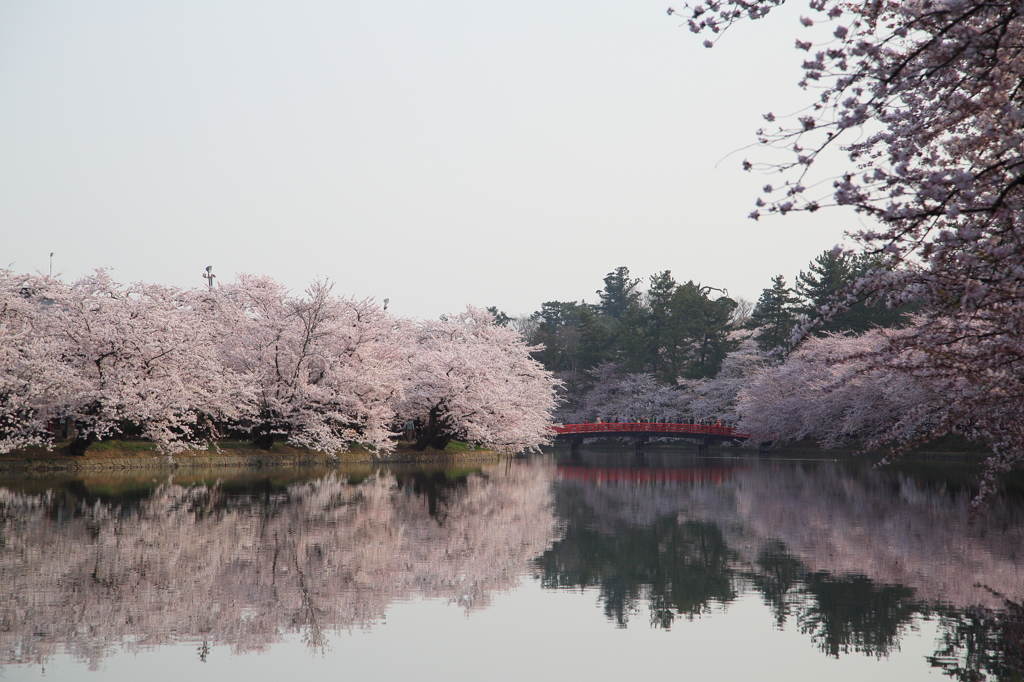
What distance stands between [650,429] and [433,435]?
68.6 feet

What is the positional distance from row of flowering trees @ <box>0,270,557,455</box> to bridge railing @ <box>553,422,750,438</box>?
7.66 m

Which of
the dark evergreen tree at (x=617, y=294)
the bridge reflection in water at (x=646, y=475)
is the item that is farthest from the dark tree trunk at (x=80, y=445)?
the dark evergreen tree at (x=617, y=294)

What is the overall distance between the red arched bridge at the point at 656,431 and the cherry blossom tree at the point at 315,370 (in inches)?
839

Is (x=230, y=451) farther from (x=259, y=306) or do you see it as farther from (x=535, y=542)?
(x=535, y=542)

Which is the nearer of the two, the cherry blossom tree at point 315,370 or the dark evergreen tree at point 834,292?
the cherry blossom tree at point 315,370

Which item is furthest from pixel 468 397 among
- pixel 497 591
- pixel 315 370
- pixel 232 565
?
pixel 497 591

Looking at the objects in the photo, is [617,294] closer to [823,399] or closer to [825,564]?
[823,399]

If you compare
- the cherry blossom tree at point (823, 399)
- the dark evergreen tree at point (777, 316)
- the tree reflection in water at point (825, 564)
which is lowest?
the tree reflection in water at point (825, 564)

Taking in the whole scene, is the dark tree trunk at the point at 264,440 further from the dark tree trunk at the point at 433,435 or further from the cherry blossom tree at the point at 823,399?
the cherry blossom tree at the point at 823,399

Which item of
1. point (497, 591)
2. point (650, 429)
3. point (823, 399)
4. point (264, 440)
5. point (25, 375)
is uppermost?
point (823, 399)

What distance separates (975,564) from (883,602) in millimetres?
2970

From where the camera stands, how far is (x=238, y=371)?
3531cm

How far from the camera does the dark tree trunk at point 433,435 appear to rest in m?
41.7

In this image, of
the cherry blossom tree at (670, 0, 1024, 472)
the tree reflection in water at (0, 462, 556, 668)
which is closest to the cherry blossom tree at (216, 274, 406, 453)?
the tree reflection in water at (0, 462, 556, 668)
